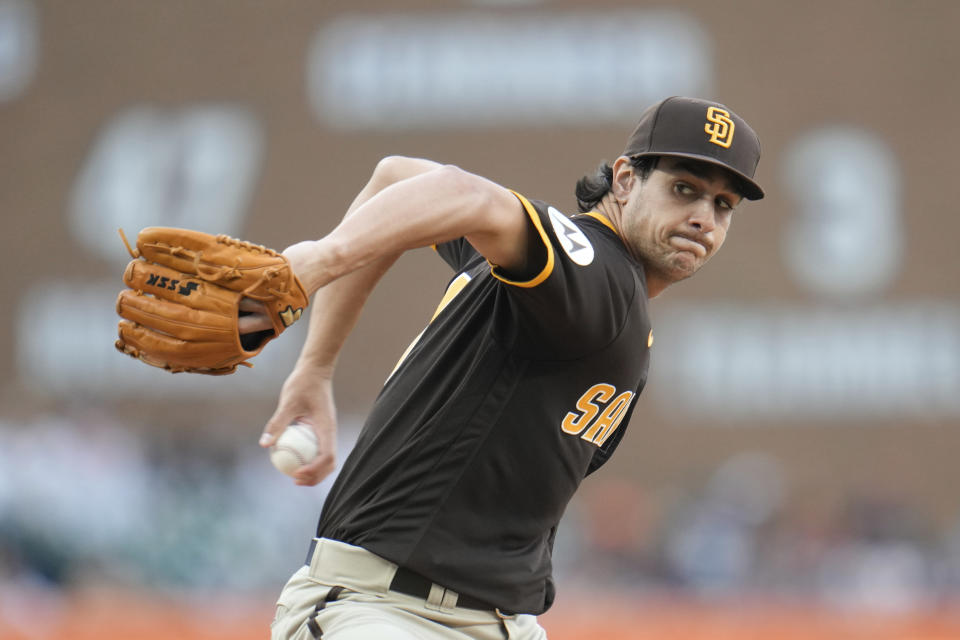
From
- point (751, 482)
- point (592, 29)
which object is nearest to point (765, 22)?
point (592, 29)

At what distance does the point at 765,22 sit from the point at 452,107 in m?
3.80

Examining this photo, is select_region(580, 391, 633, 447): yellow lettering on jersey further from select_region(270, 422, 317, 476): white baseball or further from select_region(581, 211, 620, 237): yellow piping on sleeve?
select_region(270, 422, 317, 476): white baseball

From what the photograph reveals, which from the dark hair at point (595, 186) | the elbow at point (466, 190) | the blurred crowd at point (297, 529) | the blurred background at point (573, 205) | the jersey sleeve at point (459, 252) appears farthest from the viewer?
the blurred background at point (573, 205)

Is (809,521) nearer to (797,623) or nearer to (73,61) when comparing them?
(797,623)

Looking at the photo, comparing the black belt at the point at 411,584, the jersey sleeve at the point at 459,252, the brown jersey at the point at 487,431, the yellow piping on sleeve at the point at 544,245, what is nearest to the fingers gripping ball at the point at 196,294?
the yellow piping on sleeve at the point at 544,245

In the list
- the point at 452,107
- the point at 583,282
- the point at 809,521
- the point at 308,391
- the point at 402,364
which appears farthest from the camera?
the point at 452,107

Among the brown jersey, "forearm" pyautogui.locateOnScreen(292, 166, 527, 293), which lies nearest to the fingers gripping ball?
"forearm" pyautogui.locateOnScreen(292, 166, 527, 293)

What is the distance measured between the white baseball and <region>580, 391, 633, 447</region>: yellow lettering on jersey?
0.70m

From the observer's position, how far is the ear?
281cm

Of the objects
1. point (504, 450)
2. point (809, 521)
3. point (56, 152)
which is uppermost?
point (56, 152)

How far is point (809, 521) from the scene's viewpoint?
13.2 m

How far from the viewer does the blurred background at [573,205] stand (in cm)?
1330

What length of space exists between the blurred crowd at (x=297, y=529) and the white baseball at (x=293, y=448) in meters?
7.19

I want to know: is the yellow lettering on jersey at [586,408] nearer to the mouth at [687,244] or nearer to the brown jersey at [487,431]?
the brown jersey at [487,431]
